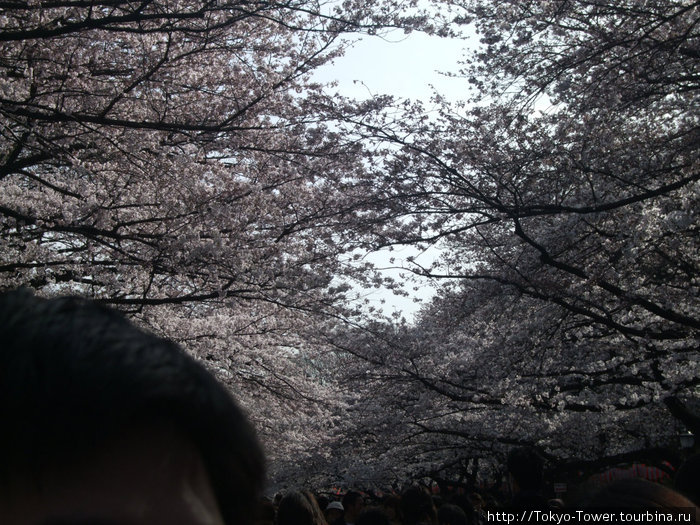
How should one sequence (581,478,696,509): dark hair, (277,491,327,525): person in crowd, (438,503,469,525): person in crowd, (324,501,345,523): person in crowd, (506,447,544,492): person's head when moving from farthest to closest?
(324,501,345,523): person in crowd → (438,503,469,525): person in crowd → (506,447,544,492): person's head → (277,491,327,525): person in crowd → (581,478,696,509): dark hair

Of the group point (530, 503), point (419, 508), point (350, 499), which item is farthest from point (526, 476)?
point (350, 499)

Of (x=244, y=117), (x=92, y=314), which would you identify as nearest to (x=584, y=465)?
(x=244, y=117)

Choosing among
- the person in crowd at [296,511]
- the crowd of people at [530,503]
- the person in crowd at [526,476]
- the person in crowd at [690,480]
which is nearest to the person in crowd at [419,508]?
the crowd of people at [530,503]

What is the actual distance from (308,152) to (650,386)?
7924mm

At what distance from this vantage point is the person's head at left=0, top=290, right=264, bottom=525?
23.9 inches

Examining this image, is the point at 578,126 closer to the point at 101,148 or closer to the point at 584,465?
the point at 101,148

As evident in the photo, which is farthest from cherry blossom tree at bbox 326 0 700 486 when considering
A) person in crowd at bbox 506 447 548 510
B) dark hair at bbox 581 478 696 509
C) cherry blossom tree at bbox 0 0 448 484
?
dark hair at bbox 581 478 696 509

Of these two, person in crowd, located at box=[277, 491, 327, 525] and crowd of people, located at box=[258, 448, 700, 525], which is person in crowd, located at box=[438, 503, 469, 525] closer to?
crowd of people, located at box=[258, 448, 700, 525]

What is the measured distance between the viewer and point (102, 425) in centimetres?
62

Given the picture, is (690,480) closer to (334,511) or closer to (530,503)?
(530,503)

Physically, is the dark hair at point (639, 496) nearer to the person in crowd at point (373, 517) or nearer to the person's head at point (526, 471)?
the person's head at point (526, 471)

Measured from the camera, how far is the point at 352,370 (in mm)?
16453

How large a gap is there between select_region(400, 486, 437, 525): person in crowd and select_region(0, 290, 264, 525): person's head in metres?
5.39

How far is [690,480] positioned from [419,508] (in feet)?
10.5
